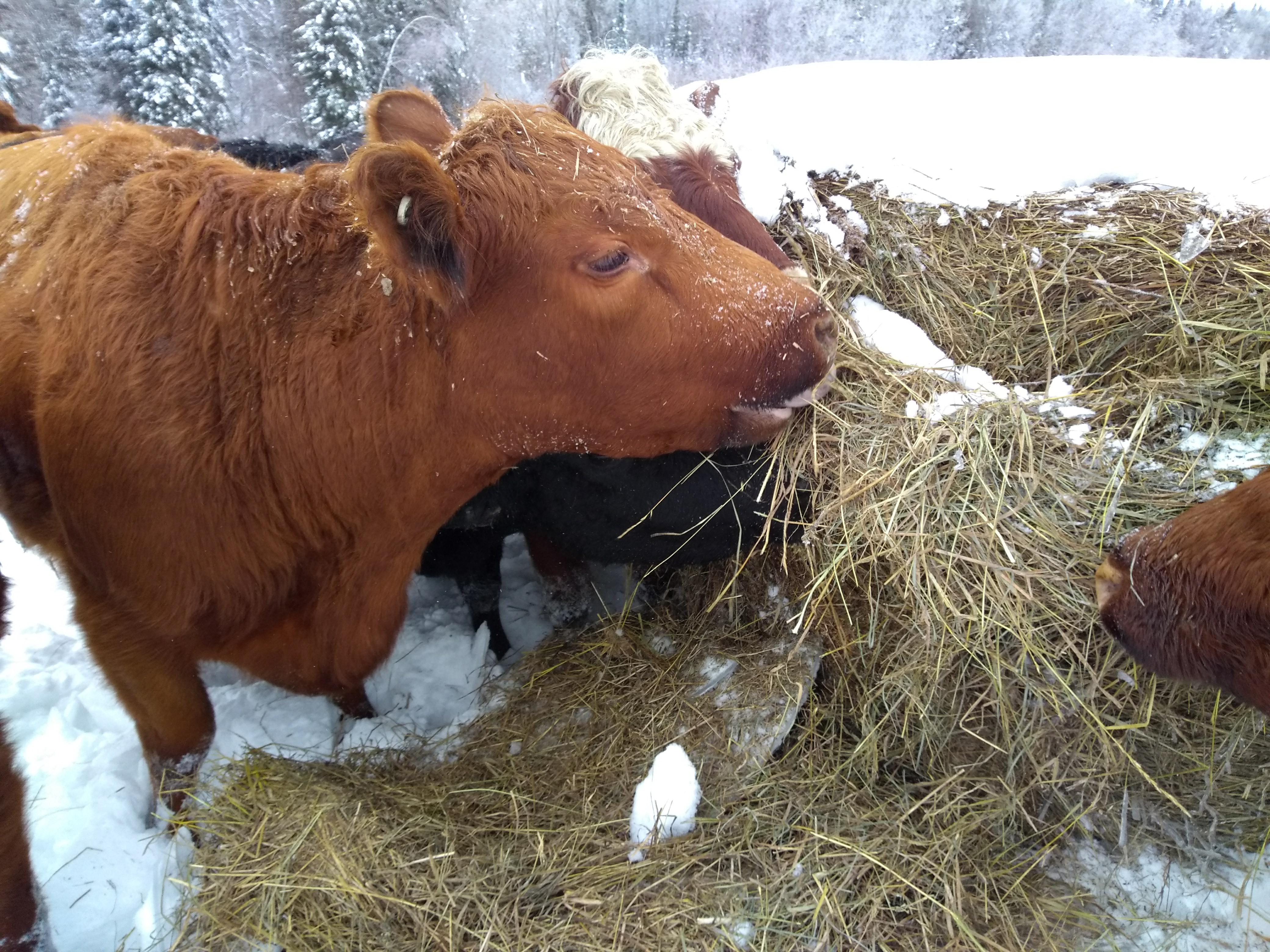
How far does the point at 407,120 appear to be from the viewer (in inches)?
80.5

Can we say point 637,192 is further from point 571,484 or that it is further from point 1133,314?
point 1133,314

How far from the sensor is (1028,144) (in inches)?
128

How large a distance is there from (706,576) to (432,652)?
1.33 metres

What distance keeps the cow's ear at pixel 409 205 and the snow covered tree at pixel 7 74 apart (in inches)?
250

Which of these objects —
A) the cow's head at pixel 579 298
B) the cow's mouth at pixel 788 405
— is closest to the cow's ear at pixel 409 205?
the cow's head at pixel 579 298

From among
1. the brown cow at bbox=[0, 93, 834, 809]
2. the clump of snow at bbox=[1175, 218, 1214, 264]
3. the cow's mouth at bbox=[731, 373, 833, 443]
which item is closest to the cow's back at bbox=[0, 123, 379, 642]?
the brown cow at bbox=[0, 93, 834, 809]

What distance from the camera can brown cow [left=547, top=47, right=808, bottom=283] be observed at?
2512 mm

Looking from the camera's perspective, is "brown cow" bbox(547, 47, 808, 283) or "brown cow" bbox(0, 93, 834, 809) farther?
"brown cow" bbox(547, 47, 808, 283)

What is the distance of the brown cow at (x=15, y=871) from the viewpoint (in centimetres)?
192

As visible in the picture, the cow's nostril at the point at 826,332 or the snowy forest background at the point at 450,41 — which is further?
the snowy forest background at the point at 450,41

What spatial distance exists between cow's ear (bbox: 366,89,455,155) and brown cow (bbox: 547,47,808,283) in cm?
52

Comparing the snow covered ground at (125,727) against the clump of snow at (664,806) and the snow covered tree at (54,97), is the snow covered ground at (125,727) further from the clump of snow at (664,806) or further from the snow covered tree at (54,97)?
the snow covered tree at (54,97)

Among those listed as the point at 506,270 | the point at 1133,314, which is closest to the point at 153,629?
A: the point at 506,270

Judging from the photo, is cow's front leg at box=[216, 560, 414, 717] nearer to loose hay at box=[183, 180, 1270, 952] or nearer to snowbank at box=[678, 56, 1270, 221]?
loose hay at box=[183, 180, 1270, 952]
